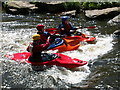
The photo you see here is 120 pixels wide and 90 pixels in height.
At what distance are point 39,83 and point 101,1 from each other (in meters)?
11.4

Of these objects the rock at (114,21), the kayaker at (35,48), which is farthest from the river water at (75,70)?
the rock at (114,21)

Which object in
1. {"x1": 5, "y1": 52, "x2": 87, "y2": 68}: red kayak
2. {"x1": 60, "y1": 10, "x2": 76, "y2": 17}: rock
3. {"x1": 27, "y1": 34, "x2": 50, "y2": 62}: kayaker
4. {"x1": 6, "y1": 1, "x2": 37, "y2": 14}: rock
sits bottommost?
{"x1": 5, "y1": 52, "x2": 87, "y2": 68}: red kayak

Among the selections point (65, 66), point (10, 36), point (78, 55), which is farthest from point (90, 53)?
point (10, 36)

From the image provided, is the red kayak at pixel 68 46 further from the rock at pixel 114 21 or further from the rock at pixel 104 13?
the rock at pixel 104 13

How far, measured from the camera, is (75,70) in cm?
726

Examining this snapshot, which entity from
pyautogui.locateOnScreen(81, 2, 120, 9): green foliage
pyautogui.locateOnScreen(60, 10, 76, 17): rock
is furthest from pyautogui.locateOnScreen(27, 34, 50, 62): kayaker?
pyautogui.locateOnScreen(81, 2, 120, 9): green foliage

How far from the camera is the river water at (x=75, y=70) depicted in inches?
246

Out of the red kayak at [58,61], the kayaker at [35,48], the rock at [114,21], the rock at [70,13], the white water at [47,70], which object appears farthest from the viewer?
the rock at [70,13]

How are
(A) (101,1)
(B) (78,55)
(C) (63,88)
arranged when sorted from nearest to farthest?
(C) (63,88), (B) (78,55), (A) (101,1)

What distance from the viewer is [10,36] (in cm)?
1121

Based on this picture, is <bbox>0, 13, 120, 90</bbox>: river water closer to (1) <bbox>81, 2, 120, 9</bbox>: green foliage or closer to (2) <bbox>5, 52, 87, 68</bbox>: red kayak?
(2) <bbox>5, 52, 87, 68</bbox>: red kayak

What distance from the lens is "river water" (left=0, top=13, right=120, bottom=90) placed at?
20.5 feet

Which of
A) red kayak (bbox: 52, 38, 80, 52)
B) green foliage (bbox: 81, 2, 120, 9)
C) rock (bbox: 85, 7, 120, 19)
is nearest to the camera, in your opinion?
red kayak (bbox: 52, 38, 80, 52)

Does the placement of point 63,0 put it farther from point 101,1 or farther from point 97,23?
point 97,23
